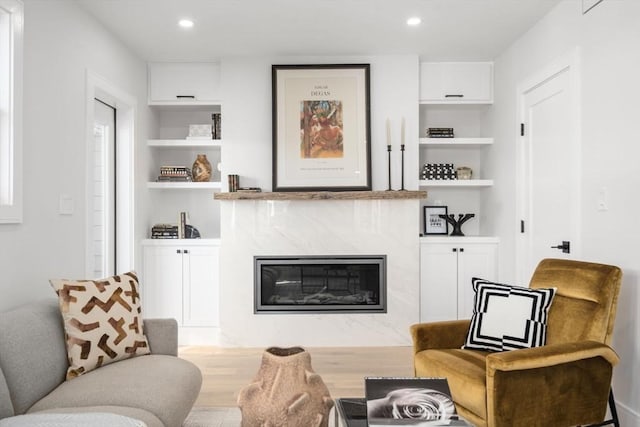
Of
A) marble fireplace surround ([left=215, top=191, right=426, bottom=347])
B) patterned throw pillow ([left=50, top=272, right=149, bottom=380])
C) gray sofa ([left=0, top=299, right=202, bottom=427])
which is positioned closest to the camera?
gray sofa ([left=0, top=299, right=202, bottom=427])

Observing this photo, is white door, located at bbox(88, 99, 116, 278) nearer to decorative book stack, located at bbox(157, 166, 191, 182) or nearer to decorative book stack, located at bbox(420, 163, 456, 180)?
decorative book stack, located at bbox(157, 166, 191, 182)

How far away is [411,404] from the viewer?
5.26 feet

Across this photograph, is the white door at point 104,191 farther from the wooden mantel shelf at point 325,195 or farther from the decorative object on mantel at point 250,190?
the decorative object on mantel at point 250,190

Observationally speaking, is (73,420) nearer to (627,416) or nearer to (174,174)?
(627,416)

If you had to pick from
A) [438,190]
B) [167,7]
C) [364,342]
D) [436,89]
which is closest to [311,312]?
[364,342]

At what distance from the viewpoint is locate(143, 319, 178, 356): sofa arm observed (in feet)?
8.87

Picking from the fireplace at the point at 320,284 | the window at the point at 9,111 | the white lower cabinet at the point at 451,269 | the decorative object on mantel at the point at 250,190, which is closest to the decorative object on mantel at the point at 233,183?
the decorative object on mantel at the point at 250,190

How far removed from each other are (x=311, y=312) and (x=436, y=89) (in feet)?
7.67

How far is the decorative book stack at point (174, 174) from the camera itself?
473cm

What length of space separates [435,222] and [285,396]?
3727 mm

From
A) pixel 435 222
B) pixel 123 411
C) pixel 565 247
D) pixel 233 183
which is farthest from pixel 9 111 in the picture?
pixel 435 222

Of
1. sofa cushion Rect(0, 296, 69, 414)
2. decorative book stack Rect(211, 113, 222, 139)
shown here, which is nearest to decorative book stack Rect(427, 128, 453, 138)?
decorative book stack Rect(211, 113, 222, 139)

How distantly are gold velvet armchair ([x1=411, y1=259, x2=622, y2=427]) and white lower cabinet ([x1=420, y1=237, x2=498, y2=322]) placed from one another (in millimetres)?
1866

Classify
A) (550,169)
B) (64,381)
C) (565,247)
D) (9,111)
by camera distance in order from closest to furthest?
(64,381) → (9,111) → (565,247) → (550,169)
